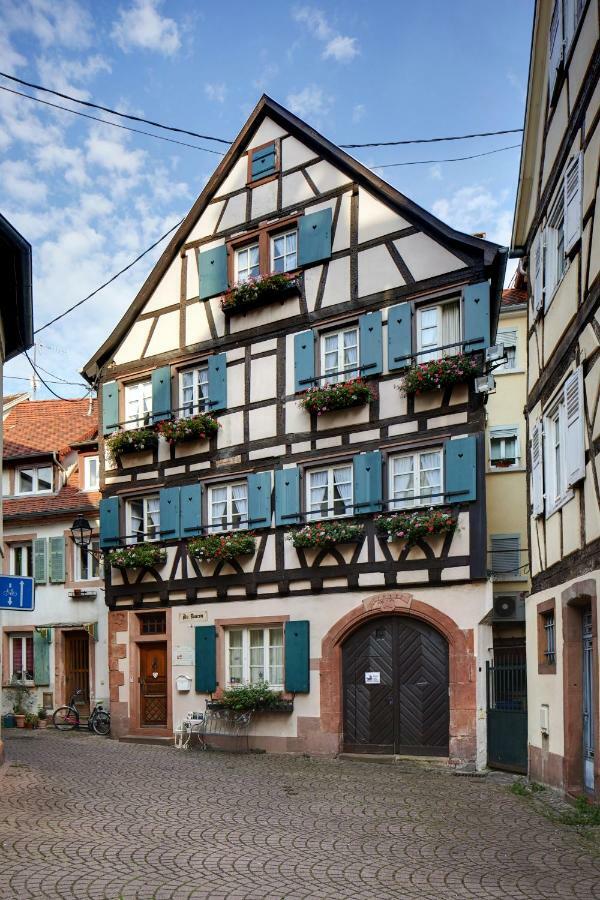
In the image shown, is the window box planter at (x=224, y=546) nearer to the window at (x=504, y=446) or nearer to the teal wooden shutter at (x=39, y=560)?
the teal wooden shutter at (x=39, y=560)

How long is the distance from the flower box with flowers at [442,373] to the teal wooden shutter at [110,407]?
734 centimetres

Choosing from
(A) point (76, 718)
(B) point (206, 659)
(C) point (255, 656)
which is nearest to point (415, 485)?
(C) point (255, 656)

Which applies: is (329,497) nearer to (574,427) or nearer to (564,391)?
(564,391)

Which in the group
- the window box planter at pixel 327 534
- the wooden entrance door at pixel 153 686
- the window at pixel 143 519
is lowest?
the wooden entrance door at pixel 153 686

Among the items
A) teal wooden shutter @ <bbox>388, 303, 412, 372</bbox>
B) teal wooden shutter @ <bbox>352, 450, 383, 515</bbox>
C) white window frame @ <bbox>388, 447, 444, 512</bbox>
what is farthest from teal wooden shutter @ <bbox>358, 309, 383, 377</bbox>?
white window frame @ <bbox>388, 447, 444, 512</bbox>

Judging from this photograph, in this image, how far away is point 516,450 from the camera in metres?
22.5

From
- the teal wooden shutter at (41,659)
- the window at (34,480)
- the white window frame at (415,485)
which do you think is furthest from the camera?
the window at (34,480)

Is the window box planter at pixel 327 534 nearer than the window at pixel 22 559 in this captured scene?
Yes

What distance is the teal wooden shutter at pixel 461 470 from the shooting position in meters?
14.5

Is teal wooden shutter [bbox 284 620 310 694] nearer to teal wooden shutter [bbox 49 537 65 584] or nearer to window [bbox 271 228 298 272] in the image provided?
window [bbox 271 228 298 272]

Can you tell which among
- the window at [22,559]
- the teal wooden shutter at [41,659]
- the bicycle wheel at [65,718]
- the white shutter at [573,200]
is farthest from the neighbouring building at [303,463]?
the window at [22,559]

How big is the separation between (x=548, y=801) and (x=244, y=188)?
13032 mm

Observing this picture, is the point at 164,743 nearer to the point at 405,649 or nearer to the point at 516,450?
the point at 405,649

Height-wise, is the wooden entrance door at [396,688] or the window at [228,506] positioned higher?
the window at [228,506]
